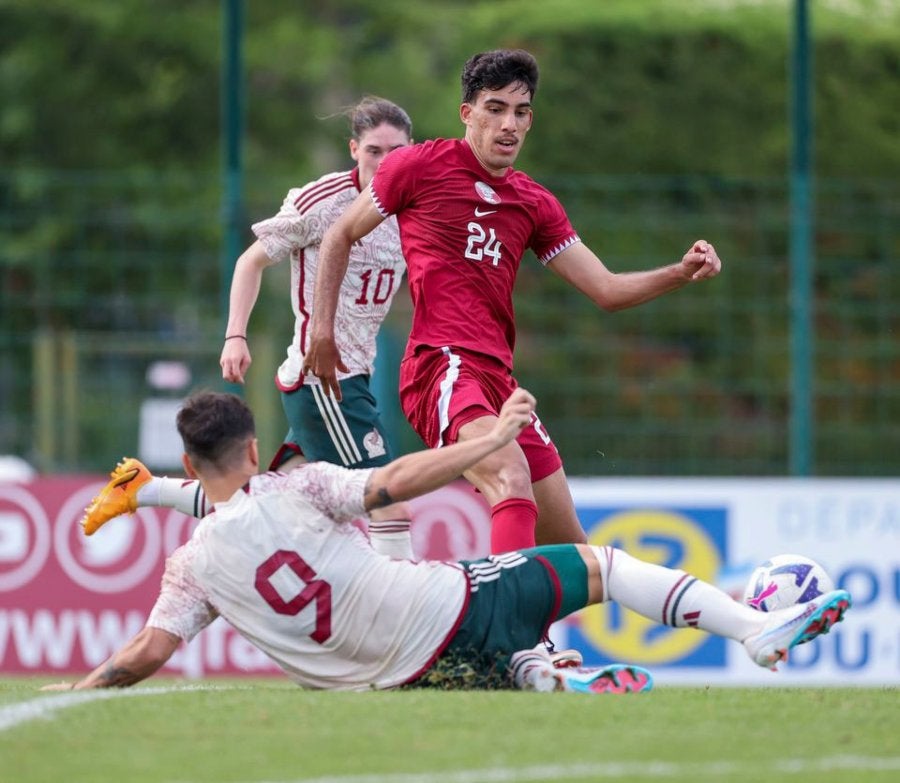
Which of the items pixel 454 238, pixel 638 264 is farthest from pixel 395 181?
pixel 638 264

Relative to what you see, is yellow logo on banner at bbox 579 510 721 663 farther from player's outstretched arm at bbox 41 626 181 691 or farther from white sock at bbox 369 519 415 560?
player's outstretched arm at bbox 41 626 181 691

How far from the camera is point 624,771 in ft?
16.6

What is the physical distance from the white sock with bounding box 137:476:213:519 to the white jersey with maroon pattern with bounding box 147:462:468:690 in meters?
1.09

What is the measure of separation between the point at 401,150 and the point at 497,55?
543 mm

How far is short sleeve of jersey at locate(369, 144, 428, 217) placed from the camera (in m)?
7.36

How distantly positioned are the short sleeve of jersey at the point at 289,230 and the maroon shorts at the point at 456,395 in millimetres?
1043

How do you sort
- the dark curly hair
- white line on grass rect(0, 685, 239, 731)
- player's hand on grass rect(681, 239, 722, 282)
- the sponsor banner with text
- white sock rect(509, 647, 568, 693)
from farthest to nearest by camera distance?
1. the sponsor banner with text
2. the dark curly hair
3. player's hand on grass rect(681, 239, 722, 282)
4. white sock rect(509, 647, 568, 693)
5. white line on grass rect(0, 685, 239, 731)

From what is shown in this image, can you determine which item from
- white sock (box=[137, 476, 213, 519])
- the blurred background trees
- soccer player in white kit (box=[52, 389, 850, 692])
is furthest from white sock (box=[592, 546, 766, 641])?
the blurred background trees

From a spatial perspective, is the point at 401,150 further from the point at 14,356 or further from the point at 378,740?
the point at 14,356

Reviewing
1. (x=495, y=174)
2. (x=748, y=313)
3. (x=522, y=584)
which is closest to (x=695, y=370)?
(x=748, y=313)

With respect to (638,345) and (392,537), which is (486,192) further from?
(638,345)

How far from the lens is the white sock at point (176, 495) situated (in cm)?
748

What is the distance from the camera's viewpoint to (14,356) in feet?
44.9

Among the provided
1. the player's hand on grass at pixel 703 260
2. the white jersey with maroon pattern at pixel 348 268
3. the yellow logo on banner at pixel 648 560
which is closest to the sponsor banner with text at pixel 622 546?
the yellow logo on banner at pixel 648 560
